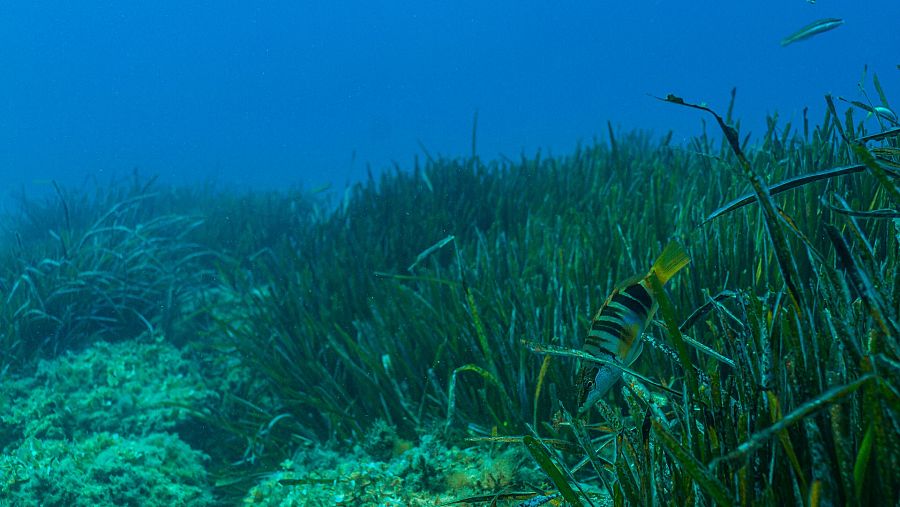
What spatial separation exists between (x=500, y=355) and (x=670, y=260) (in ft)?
4.46

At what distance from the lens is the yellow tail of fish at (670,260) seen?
1.60 metres

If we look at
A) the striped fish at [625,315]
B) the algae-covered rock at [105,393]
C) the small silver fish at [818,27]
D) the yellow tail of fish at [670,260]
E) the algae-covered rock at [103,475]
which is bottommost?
the algae-covered rock at [103,475]

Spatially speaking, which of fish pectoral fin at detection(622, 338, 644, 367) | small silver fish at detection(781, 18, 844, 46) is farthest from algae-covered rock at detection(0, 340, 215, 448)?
small silver fish at detection(781, 18, 844, 46)

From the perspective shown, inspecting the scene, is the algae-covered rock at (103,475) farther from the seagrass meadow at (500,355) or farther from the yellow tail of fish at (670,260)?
the yellow tail of fish at (670,260)

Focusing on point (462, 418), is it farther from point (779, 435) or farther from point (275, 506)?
point (779, 435)

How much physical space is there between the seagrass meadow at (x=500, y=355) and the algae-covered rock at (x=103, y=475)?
1cm

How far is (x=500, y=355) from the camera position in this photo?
2.86 metres

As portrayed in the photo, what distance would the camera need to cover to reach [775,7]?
172 metres

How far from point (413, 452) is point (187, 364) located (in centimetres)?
275

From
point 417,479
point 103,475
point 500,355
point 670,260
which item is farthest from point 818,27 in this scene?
point 103,475

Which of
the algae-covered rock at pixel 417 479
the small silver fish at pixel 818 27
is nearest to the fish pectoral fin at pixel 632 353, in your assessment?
the algae-covered rock at pixel 417 479

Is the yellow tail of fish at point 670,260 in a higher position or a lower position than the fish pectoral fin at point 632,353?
higher

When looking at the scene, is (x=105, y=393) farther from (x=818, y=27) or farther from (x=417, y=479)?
(x=818, y=27)

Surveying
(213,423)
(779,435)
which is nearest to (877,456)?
(779,435)
